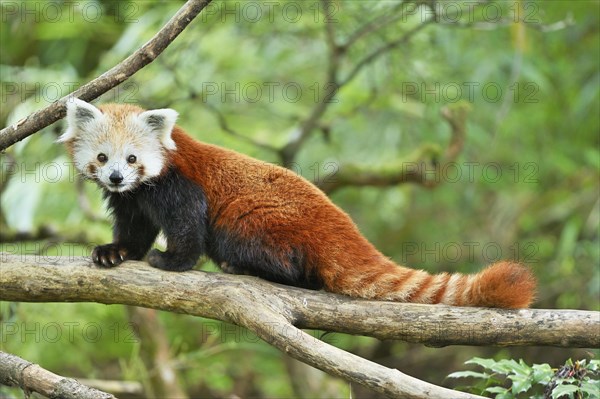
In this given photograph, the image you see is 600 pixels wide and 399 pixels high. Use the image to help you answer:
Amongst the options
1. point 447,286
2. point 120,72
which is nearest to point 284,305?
point 447,286

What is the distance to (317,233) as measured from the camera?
4.05 m

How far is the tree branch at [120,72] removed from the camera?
360 centimetres

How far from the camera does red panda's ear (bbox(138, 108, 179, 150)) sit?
13.9 feet

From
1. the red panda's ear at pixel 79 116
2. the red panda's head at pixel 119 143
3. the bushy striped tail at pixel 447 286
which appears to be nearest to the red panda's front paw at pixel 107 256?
the red panda's head at pixel 119 143

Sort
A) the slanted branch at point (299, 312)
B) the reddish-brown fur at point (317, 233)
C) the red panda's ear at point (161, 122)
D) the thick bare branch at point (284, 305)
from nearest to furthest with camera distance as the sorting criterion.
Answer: the slanted branch at point (299, 312) < the thick bare branch at point (284, 305) < the reddish-brown fur at point (317, 233) < the red panda's ear at point (161, 122)

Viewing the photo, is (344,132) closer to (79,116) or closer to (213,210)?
(213,210)

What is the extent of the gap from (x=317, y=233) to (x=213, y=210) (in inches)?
26.7

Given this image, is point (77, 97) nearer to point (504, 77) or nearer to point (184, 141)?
point (184, 141)

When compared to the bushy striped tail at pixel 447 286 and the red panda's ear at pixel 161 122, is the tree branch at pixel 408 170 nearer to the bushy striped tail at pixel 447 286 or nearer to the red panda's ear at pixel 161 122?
the red panda's ear at pixel 161 122

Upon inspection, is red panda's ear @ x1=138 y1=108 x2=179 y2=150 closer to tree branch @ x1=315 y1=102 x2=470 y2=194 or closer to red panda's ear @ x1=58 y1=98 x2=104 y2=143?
red panda's ear @ x1=58 y1=98 x2=104 y2=143

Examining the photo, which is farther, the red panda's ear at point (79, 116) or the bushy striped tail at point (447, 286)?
the red panda's ear at point (79, 116)

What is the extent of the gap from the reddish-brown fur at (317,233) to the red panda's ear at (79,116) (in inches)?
19.4

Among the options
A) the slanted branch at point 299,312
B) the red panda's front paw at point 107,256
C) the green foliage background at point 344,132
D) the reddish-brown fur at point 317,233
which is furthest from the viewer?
the green foliage background at point 344,132

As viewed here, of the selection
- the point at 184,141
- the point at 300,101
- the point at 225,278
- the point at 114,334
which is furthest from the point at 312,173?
the point at 225,278
